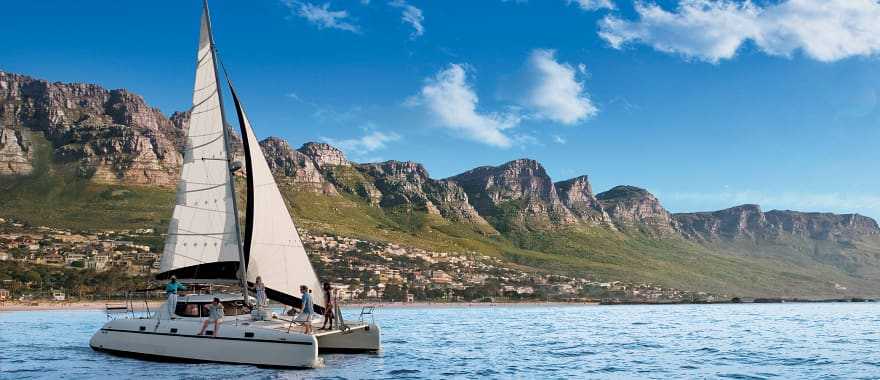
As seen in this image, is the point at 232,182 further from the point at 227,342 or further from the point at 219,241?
the point at 227,342

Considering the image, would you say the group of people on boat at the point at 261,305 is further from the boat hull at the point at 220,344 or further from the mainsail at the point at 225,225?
the boat hull at the point at 220,344

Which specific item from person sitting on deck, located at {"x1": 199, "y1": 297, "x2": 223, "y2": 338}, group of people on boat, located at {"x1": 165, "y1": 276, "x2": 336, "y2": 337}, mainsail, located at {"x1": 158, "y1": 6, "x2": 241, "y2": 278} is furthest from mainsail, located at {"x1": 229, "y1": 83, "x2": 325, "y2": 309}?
person sitting on deck, located at {"x1": 199, "y1": 297, "x2": 223, "y2": 338}

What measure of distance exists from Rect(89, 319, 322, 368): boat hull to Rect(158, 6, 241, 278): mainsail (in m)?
2.63

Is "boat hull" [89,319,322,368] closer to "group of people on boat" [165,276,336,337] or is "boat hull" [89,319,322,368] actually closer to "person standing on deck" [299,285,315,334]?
"group of people on boat" [165,276,336,337]

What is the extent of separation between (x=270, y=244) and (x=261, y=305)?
8.62 ft

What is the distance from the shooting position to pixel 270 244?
32.1 metres

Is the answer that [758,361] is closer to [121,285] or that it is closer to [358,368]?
[358,368]

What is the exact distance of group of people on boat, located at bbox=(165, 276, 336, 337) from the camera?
30.3 metres

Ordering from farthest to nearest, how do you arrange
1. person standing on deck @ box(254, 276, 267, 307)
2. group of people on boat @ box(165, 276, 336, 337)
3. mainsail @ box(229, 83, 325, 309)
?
1. mainsail @ box(229, 83, 325, 309)
2. person standing on deck @ box(254, 276, 267, 307)
3. group of people on boat @ box(165, 276, 336, 337)

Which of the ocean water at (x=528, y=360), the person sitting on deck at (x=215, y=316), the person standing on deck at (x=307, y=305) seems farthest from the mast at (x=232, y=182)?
the ocean water at (x=528, y=360)

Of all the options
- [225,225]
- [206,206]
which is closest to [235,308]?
[225,225]

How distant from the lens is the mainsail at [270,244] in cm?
3197

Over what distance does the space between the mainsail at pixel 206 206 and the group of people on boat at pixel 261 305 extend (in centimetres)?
99

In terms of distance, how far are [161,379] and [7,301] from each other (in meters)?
112
